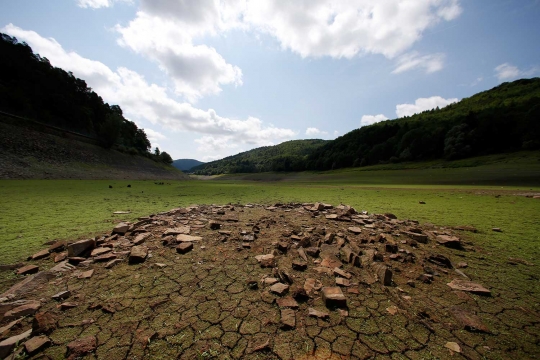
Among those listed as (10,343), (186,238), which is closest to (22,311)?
(10,343)

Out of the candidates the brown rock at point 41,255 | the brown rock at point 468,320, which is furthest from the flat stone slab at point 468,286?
the brown rock at point 41,255

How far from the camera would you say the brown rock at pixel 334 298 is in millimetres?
2660

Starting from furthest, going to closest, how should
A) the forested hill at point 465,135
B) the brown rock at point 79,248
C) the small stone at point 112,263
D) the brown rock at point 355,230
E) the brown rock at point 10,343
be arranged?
the forested hill at point 465,135
the brown rock at point 355,230
the brown rock at point 79,248
the small stone at point 112,263
the brown rock at point 10,343

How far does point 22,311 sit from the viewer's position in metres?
2.43

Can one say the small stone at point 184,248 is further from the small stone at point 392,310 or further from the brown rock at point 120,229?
the small stone at point 392,310

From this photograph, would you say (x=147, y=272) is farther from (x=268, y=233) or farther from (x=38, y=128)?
(x=38, y=128)

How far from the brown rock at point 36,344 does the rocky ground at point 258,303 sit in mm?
15

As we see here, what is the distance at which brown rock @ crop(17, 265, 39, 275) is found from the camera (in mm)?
3353

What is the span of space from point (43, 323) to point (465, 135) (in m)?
71.8

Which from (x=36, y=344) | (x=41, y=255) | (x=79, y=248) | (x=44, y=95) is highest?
(x=44, y=95)

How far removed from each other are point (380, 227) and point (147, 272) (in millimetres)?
5647

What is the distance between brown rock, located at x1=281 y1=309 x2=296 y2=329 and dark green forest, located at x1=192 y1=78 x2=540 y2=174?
212 ft

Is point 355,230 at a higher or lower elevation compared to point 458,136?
lower

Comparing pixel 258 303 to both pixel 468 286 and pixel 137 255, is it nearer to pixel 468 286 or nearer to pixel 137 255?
pixel 137 255
